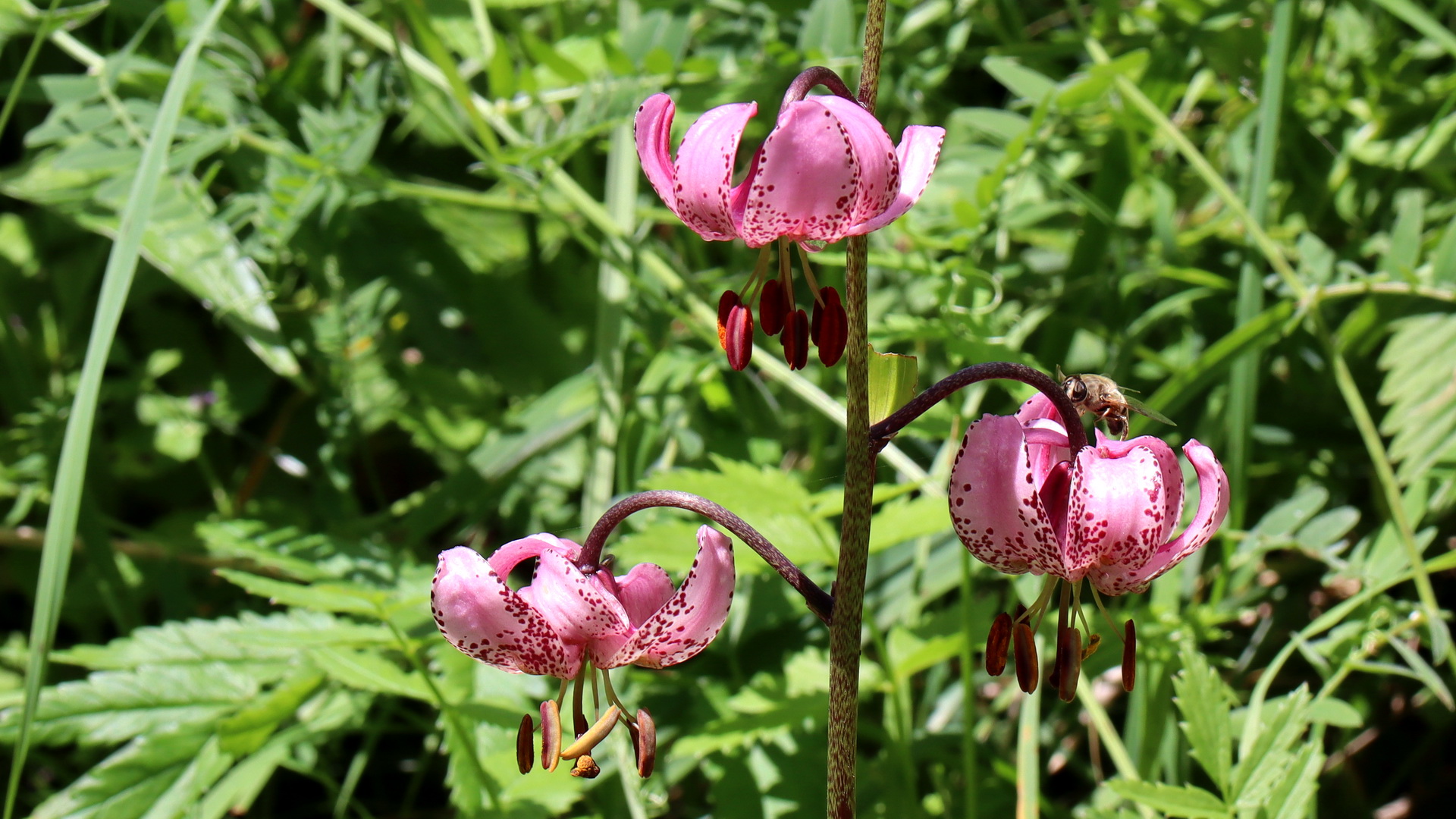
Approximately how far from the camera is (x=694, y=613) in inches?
34.2

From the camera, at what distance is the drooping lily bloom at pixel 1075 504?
30.5 inches

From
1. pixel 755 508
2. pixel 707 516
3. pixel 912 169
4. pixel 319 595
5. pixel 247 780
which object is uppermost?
pixel 912 169

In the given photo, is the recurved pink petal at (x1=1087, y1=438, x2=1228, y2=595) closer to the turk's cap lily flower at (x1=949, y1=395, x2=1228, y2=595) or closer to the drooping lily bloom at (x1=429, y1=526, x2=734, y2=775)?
the turk's cap lily flower at (x1=949, y1=395, x2=1228, y2=595)

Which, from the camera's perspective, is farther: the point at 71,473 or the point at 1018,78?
the point at 1018,78

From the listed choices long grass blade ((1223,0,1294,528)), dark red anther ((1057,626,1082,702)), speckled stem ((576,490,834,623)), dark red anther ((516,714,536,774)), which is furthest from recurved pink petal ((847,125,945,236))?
long grass blade ((1223,0,1294,528))

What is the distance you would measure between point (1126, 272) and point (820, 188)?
49.9 inches

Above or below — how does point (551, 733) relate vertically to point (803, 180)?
below

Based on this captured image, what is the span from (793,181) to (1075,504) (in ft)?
0.94

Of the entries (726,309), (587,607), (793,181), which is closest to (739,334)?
(726,309)

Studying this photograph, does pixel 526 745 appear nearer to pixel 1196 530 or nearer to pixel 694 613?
pixel 694 613

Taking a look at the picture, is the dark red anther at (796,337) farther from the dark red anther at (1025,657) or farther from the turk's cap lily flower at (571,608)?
the dark red anther at (1025,657)

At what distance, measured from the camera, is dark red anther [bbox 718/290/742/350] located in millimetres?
A: 845

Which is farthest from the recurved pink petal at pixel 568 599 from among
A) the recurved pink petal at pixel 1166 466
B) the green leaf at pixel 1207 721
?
the green leaf at pixel 1207 721

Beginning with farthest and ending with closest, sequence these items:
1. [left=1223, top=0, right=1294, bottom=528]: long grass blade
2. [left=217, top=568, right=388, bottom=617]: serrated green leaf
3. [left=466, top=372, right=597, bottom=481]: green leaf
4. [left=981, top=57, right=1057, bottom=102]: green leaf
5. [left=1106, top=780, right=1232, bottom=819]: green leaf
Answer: [left=466, top=372, right=597, bottom=481]: green leaf
[left=981, top=57, right=1057, bottom=102]: green leaf
[left=1223, top=0, right=1294, bottom=528]: long grass blade
[left=217, top=568, right=388, bottom=617]: serrated green leaf
[left=1106, top=780, right=1232, bottom=819]: green leaf
